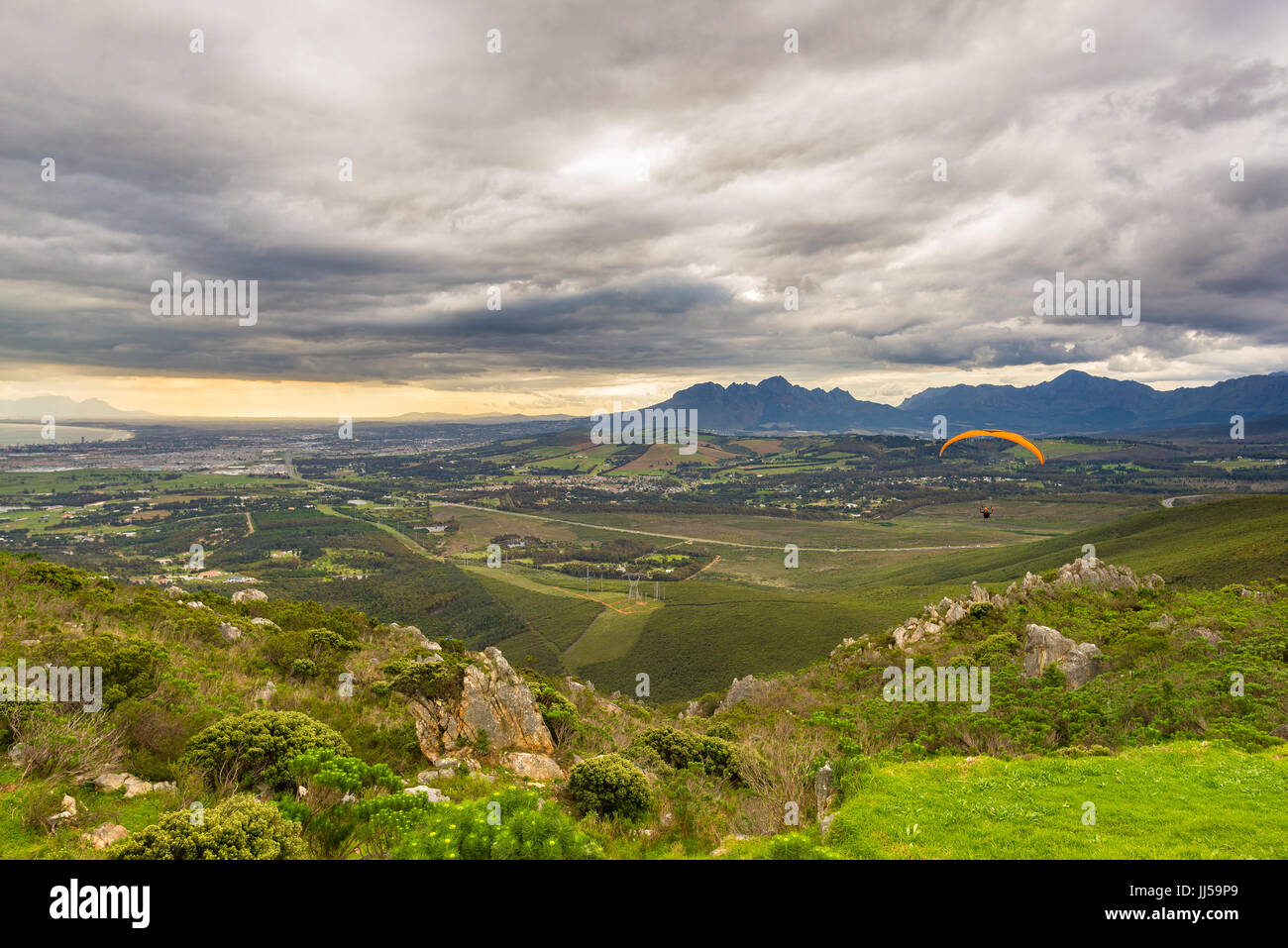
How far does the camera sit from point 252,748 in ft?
52.7

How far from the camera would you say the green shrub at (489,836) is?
38.5ft

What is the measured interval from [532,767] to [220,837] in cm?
1461

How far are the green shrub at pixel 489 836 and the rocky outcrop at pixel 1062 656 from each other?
36.6 meters

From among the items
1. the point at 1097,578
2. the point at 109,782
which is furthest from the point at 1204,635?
the point at 109,782

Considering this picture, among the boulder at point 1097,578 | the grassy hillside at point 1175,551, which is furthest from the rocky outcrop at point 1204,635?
the grassy hillside at point 1175,551

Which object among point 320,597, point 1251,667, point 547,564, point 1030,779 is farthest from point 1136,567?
point 320,597

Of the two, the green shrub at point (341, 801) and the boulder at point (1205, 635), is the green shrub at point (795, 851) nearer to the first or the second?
the green shrub at point (341, 801)

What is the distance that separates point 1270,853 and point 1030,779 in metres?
6.24

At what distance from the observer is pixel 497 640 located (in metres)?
117
